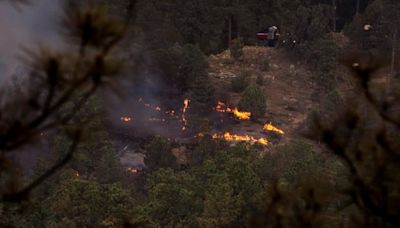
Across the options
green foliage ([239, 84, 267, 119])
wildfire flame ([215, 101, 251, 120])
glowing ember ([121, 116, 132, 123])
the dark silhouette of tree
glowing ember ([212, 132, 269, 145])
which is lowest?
glowing ember ([212, 132, 269, 145])

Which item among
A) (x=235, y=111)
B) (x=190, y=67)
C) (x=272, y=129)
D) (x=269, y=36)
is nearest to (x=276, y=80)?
(x=269, y=36)

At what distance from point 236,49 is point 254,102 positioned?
26.6ft

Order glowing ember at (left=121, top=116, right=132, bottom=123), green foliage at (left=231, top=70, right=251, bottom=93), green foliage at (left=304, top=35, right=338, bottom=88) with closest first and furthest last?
glowing ember at (left=121, top=116, right=132, bottom=123), green foliage at (left=304, top=35, right=338, bottom=88), green foliage at (left=231, top=70, right=251, bottom=93)

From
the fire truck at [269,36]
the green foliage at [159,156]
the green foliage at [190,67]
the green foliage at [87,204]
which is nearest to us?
the green foliage at [87,204]

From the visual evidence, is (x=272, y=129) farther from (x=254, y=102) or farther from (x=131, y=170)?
(x=131, y=170)

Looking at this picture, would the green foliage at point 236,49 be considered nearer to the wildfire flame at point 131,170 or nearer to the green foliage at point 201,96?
the green foliage at point 201,96

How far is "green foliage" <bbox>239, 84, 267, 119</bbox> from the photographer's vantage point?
115 ft

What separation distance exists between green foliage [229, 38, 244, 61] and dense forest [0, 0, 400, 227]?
181 millimetres

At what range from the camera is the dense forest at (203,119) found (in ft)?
8.68

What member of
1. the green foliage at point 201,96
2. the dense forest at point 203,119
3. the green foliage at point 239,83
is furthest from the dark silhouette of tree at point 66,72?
the green foliage at point 239,83

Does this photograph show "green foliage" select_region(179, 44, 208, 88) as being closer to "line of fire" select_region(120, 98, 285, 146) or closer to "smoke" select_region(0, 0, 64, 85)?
"line of fire" select_region(120, 98, 285, 146)

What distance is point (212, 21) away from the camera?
139 feet

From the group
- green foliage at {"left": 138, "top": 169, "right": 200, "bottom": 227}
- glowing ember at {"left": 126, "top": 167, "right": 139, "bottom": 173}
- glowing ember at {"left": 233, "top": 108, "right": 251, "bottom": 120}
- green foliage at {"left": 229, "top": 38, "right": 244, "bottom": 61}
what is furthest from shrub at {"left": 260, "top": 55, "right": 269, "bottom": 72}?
green foliage at {"left": 138, "top": 169, "right": 200, "bottom": 227}

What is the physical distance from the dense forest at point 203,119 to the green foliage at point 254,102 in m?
0.07
